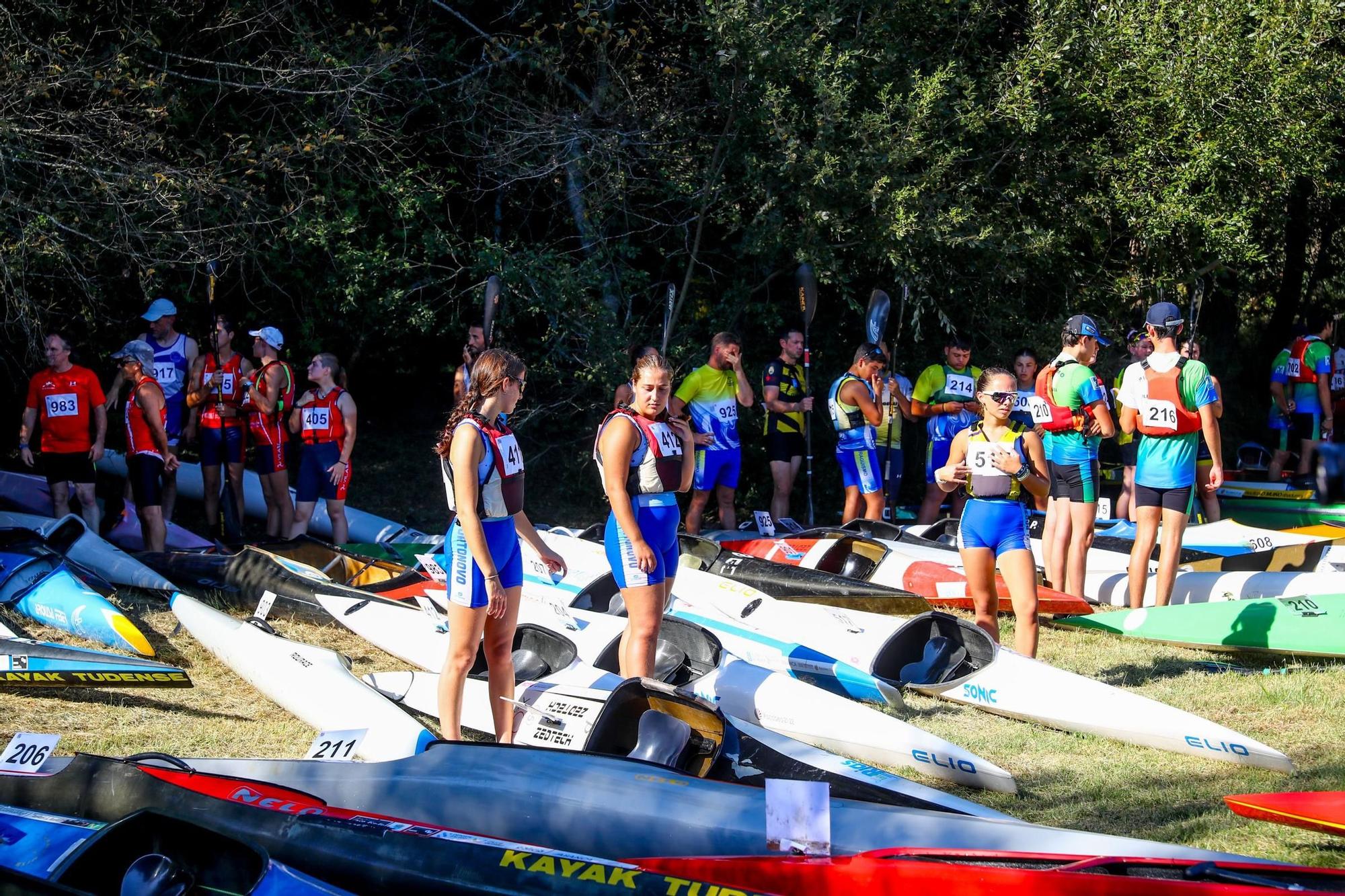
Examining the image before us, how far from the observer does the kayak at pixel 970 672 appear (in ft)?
15.8

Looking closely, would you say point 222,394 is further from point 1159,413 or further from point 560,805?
point 1159,413

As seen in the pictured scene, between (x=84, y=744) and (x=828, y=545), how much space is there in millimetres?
4675

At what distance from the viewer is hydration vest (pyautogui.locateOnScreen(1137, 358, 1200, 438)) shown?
A: 6602mm

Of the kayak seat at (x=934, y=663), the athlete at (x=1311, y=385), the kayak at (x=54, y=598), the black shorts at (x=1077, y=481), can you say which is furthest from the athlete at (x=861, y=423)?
the kayak at (x=54, y=598)

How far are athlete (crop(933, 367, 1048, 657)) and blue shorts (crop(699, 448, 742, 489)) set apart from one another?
3931 mm

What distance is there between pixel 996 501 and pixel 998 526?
114 millimetres

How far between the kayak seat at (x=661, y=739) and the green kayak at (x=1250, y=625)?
11.8 feet

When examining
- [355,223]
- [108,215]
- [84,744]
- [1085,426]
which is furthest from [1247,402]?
[84,744]

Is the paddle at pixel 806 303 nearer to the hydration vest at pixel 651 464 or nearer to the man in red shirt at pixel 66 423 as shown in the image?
the hydration vest at pixel 651 464

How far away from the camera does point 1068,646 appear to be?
666cm

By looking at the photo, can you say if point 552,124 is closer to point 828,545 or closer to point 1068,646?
point 828,545

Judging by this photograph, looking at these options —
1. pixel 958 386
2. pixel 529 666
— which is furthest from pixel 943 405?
pixel 529 666

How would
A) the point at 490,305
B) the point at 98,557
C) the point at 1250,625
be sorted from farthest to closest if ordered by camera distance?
the point at 490,305, the point at 98,557, the point at 1250,625

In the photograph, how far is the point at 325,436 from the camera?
8586 millimetres
